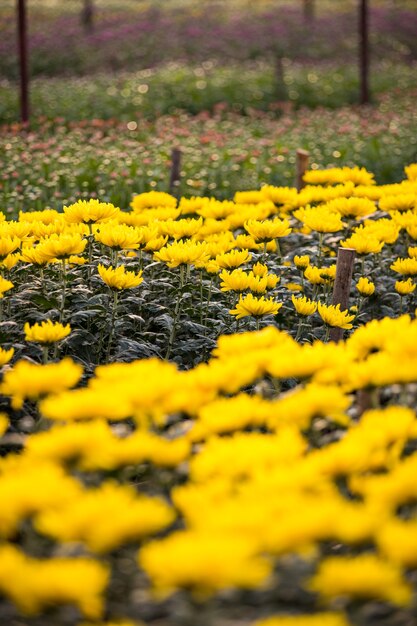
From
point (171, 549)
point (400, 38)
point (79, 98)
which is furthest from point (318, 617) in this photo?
point (400, 38)

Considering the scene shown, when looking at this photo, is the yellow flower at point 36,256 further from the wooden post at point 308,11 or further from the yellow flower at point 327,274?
the wooden post at point 308,11

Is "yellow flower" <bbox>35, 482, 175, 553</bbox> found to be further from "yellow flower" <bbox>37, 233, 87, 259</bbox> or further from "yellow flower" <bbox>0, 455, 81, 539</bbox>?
"yellow flower" <bbox>37, 233, 87, 259</bbox>

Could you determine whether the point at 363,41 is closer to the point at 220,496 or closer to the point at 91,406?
the point at 91,406

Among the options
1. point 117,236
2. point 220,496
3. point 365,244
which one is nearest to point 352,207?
point 365,244

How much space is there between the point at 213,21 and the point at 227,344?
2453 centimetres

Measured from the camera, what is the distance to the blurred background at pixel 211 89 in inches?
334

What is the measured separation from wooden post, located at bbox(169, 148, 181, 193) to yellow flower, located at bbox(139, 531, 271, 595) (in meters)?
5.79

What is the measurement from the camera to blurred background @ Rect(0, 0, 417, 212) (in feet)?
27.9

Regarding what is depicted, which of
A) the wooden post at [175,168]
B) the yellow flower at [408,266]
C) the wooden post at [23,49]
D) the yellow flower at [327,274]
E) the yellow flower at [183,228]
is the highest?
the wooden post at [23,49]

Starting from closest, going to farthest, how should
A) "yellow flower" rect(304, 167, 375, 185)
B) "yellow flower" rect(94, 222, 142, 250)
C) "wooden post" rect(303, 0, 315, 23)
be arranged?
"yellow flower" rect(94, 222, 142, 250) < "yellow flower" rect(304, 167, 375, 185) < "wooden post" rect(303, 0, 315, 23)

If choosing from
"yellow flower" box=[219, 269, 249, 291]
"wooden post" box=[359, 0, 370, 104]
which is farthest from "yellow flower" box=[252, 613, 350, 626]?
"wooden post" box=[359, 0, 370, 104]

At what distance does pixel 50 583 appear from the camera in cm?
129

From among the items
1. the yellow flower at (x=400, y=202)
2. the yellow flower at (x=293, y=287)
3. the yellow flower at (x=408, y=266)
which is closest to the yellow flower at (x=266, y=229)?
the yellow flower at (x=293, y=287)

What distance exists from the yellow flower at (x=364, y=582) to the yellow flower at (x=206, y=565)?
Result: 4.0 inches
